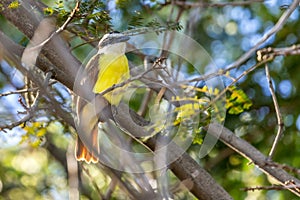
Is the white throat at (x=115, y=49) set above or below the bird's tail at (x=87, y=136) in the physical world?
above

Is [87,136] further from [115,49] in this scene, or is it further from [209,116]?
[209,116]

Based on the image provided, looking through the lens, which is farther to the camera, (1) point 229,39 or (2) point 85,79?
(1) point 229,39

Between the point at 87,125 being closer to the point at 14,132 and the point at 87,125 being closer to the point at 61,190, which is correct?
the point at 14,132

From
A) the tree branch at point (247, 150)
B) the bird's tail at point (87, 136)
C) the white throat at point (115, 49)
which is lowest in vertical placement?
the tree branch at point (247, 150)

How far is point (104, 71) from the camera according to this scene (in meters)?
3.26

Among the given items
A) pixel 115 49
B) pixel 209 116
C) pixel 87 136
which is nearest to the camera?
pixel 209 116

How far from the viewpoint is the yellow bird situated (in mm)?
3047

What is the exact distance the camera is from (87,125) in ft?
10.1

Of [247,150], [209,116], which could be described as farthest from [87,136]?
[247,150]

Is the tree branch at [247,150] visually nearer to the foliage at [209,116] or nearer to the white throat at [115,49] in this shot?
the foliage at [209,116]

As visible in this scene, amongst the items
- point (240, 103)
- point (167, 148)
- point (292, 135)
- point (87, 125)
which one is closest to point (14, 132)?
point (87, 125)

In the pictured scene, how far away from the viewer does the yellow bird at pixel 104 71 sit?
10.00 feet

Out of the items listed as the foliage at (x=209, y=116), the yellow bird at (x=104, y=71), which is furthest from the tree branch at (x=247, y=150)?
the yellow bird at (x=104, y=71)

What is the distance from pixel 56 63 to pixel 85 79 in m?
0.16
